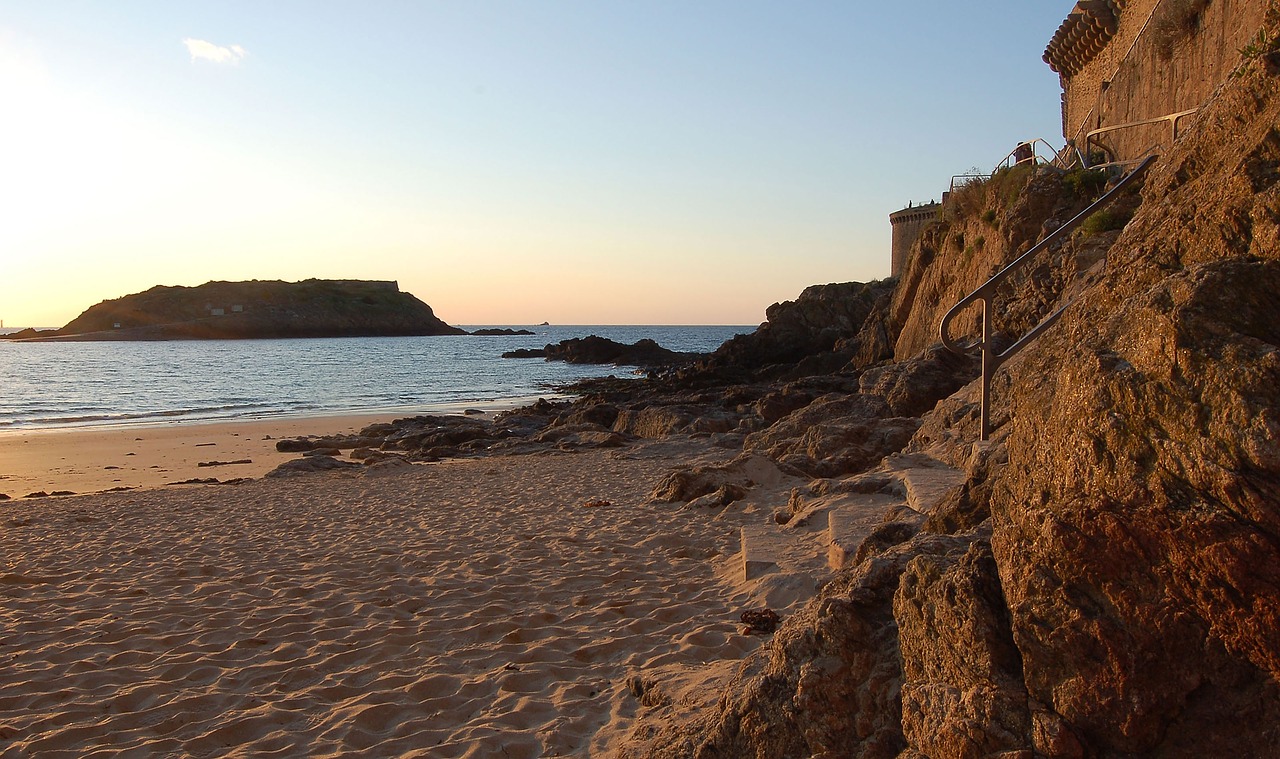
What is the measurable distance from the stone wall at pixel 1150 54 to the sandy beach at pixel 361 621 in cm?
742

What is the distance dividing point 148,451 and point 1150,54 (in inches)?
717

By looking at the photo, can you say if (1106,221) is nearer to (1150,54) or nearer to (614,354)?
(1150,54)

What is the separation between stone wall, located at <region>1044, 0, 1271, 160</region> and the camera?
10820 millimetres

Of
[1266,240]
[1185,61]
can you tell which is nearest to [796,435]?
[1266,240]

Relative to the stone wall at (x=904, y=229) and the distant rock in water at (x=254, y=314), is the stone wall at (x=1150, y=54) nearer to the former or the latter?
the stone wall at (x=904, y=229)

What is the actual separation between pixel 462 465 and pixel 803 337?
17949mm

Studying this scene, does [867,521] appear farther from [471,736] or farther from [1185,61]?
[1185,61]

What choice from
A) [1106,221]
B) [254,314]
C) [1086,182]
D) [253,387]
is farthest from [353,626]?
[254,314]

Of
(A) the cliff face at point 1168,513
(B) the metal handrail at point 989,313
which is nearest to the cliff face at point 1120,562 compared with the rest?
(A) the cliff face at point 1168,513

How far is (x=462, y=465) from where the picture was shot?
12.8 meters

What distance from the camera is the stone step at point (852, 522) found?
16.0ft

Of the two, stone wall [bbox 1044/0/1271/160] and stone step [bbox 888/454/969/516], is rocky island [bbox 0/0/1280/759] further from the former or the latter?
stone wall [bbox 1044/0/1271/160]

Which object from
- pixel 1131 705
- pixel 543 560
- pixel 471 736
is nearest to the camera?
pixel 1131 705

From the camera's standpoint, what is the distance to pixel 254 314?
99812mm
